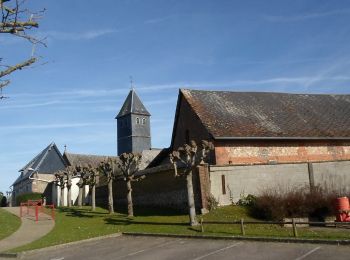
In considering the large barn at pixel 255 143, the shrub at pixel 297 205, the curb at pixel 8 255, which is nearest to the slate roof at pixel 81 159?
the large barn at pixel 255 143

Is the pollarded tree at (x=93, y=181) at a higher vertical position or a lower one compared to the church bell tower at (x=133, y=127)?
lower

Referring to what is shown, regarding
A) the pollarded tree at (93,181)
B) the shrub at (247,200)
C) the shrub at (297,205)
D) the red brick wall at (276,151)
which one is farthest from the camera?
the pollarded tree at (93,181)

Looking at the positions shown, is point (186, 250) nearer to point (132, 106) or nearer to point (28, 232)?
point (28, 232)

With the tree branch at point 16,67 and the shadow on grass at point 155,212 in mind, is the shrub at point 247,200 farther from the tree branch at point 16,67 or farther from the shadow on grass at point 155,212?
the tree branch at point 16,67

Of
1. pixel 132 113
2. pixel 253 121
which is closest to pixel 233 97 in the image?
pixel 253 121

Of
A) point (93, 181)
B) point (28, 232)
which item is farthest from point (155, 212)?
point (28, 232)

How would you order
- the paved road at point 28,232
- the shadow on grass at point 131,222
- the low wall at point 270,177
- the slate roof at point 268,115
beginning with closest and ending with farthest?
the paved road at point 28,232, the shadow on grass at point 131,222, the low wall at point 270,177, the slate roof at point 268,115

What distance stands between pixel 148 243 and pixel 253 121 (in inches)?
627

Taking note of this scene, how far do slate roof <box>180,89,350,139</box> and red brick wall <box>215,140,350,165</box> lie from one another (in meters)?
0.64

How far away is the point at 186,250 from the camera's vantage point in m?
14.1

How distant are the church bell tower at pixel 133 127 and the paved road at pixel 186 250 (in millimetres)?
54284

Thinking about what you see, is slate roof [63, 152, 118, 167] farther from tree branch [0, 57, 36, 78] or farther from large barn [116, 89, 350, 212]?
tree branch [0, 57, 36, 78]

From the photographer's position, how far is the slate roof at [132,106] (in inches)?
2908

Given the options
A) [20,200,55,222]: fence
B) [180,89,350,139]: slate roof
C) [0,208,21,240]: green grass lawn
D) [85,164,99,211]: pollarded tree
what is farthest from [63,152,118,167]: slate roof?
[180,89,350,139]: slate roof
